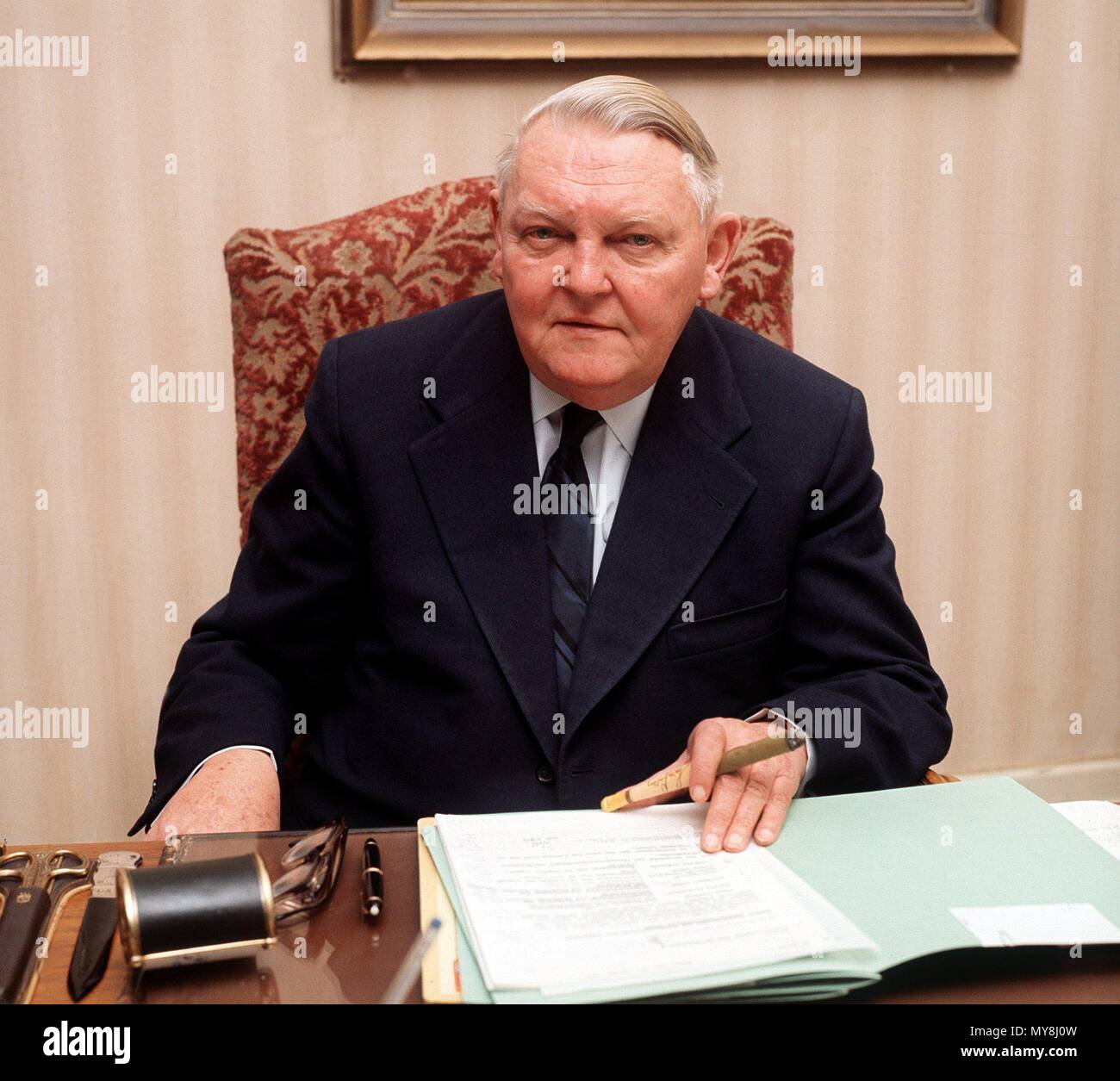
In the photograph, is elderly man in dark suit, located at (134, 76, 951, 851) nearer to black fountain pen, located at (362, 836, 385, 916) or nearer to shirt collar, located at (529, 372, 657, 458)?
shirt collar, located at (529, 372, 657, 458)

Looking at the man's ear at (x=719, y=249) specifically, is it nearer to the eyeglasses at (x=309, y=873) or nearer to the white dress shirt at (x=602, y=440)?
the white dress shirt at (x=602, y=440)

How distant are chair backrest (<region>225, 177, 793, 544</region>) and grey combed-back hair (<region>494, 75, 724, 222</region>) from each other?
14.5 inches

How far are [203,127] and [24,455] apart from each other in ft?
2.64

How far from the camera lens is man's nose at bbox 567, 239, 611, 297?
1397 mm

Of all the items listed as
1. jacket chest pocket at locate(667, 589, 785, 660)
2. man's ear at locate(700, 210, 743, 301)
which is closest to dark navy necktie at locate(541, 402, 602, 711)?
jacket chest pocket at locate(667, 589, 785, 660)

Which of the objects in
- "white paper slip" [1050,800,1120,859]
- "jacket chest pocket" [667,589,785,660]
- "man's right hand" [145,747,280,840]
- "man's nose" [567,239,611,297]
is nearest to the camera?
"white paper slip" [1050,800,1120,859]

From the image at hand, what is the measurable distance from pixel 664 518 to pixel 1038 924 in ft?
2.44

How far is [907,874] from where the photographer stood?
979 mm

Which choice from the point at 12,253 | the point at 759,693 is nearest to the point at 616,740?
the point at 759,693

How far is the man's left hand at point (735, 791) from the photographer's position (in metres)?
1.06

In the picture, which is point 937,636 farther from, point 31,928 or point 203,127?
point 31,928

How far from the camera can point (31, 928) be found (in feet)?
3.00

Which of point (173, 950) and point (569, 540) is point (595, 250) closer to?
point (569, 540)
